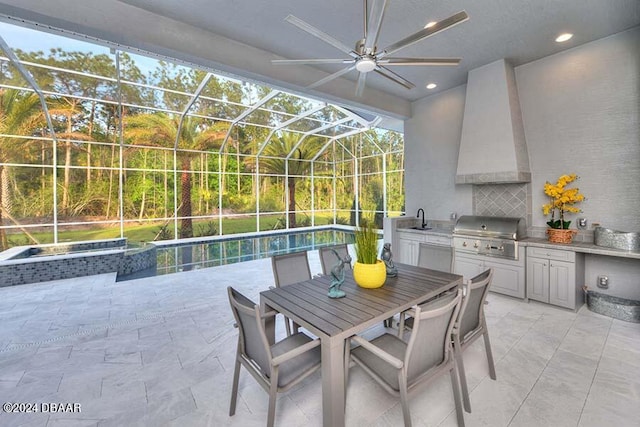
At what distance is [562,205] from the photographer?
3.73m

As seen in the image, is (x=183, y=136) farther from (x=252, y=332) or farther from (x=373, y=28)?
(x=252, y=332)

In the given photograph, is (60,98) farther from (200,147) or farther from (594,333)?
(594,333)

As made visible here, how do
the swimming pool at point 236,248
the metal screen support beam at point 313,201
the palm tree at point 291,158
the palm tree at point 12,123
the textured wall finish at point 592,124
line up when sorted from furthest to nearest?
the metal screen support beam at point 313,201 < the palm tree at point 291,158 < the swimming pool at point 236,248 < the palm tree at point 12,123 < the textured wall finish at point 592,124

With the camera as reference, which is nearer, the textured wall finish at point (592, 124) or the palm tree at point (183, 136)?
the textured wall finish at point (592, 124)

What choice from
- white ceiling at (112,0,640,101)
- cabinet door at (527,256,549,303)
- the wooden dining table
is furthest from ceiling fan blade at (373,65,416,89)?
cabinet door at (527,256,549,303)

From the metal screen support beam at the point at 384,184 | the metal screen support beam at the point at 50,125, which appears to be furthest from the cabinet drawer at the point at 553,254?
the metal screen support beam at the point at 50,125

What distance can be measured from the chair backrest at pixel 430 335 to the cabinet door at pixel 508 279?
2579mm

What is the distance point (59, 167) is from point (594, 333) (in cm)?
1136

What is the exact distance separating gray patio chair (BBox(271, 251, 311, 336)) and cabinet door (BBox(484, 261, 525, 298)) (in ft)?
8.65

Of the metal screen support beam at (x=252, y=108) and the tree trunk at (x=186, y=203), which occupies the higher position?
the metal screen support beam at (x=252, y=108)

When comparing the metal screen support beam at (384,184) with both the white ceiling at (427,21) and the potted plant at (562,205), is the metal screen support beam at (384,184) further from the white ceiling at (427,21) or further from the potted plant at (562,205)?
the potted plant at (562,205)

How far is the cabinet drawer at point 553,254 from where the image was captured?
3.38 metres

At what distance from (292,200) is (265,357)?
10.4 meters

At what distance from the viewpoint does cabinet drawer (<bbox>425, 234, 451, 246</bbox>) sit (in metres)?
4.59
